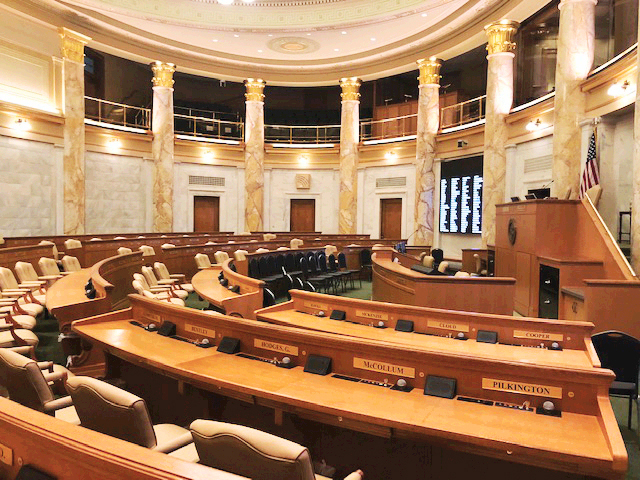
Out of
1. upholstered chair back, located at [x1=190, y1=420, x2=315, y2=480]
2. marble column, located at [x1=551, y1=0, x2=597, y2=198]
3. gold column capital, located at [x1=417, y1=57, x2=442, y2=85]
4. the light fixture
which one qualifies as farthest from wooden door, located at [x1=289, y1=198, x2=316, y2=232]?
upholstered chair back, located at [x1=190, y1=420, x2=315, y2=480]

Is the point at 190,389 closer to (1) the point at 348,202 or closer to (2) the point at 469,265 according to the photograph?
(2) the point at 469,265

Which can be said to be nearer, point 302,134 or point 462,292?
point 462,292

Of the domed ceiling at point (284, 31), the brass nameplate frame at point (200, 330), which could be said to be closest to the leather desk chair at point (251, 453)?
the brass nameplate frame at point (200, 330)

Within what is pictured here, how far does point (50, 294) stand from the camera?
5.23m

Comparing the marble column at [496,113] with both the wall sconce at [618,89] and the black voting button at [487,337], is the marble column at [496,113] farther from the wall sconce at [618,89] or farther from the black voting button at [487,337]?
the black voting button at [487,337]

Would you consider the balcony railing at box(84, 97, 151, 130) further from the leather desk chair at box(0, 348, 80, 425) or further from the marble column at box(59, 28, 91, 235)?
the leather desk chair at box(0, 348, 80, 425)

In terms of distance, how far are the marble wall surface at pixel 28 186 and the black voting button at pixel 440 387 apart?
13546 millimetres

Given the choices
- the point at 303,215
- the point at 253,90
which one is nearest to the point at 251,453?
the point at 253,90

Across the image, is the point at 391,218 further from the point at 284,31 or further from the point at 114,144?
the point at 114,144

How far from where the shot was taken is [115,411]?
2.13m

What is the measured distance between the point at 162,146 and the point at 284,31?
5.68m

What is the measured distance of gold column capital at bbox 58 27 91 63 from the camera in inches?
549

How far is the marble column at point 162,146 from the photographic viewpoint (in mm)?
16969

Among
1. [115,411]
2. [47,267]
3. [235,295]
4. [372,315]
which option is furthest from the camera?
[47,267]
